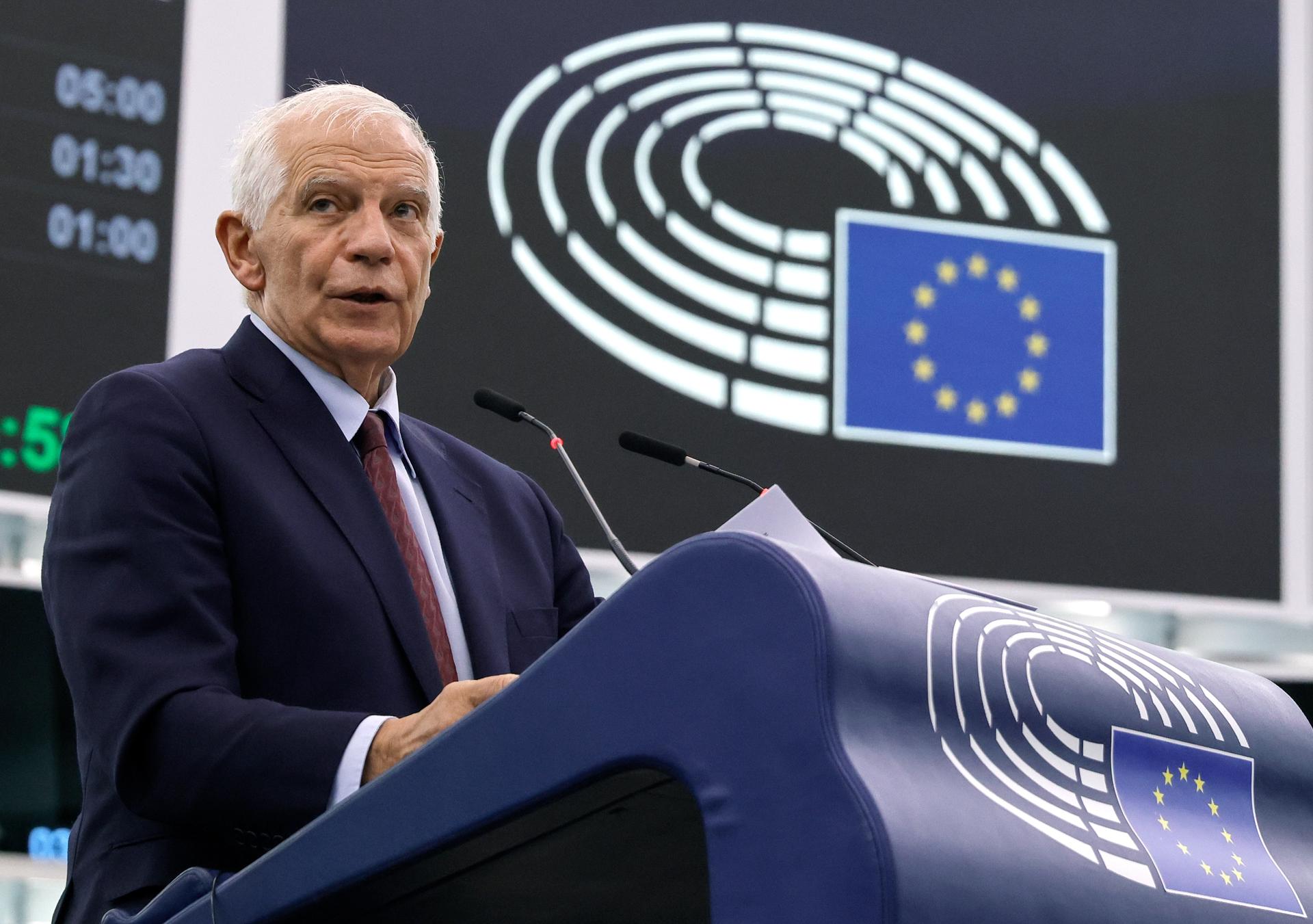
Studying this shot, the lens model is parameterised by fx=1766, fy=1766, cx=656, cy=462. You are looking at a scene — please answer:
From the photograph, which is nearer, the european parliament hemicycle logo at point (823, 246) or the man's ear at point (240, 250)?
the man's ear at point (240, 250)

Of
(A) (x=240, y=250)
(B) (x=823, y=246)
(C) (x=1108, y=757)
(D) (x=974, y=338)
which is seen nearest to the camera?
(C) (x=1108, y=757)

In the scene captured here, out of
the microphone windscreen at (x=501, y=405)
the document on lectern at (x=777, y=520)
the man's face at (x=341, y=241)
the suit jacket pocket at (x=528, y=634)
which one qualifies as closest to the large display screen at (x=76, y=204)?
the microphone windscreen at (x=501, y=405)

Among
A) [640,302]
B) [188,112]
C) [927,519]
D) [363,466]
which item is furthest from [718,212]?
[363,466]

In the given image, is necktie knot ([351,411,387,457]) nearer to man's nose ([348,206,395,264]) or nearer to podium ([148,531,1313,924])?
man's nose ([348,206,395,264])

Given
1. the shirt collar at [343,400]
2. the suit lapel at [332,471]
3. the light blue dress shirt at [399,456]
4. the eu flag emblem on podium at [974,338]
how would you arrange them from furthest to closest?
1. the eu flag emblem on podium at [974,338]
2. the shirt collar at [343,400]
3. the light blue dress shirt at [399,456]
4. the suit lapel at [332,471]

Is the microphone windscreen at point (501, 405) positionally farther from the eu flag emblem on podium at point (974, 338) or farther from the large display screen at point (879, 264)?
the eu flag emblem on podium at point (974, 338)

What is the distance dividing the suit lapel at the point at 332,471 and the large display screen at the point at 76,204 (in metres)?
2.11

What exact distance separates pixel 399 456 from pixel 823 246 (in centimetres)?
268

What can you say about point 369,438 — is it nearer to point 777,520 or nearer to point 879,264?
point 777,520

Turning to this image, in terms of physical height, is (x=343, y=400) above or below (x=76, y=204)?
below

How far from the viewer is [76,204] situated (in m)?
3.61

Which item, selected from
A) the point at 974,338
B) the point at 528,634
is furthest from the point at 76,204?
the point at 528,634

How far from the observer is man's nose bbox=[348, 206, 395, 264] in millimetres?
1583

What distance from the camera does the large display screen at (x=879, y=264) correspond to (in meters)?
3.98
